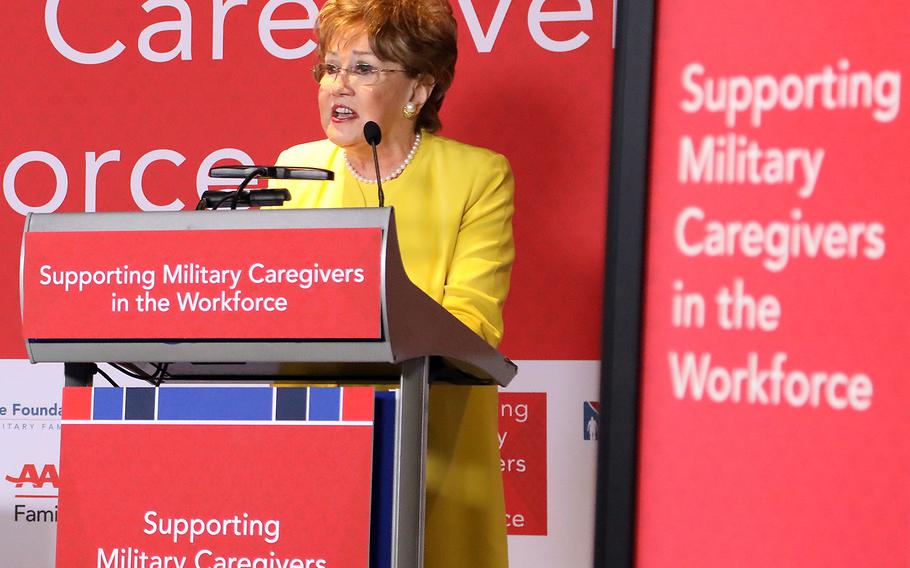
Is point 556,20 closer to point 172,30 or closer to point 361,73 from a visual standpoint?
point 361,73

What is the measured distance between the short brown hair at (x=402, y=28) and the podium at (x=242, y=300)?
1.06m

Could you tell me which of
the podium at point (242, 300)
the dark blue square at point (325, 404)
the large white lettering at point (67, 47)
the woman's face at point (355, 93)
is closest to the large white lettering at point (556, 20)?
the woman's face at point (355, 93)

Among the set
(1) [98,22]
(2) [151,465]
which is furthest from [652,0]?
(1) [98,22]

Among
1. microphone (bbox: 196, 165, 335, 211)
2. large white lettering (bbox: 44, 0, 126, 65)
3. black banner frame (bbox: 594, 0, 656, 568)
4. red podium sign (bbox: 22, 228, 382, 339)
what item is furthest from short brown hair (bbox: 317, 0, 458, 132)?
large white lettering (bbox: 44, 0, 126, 65)

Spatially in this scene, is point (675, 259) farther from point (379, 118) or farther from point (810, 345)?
point (379, 118)

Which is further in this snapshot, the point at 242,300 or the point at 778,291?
the point at 778,291

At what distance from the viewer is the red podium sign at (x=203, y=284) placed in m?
1.29

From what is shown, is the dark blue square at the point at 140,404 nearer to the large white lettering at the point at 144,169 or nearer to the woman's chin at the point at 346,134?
the woman's chin at the point at 346,134

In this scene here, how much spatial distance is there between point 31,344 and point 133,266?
0.52 ft

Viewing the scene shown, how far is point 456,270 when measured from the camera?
7.11 feet

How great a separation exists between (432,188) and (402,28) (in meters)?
0.34

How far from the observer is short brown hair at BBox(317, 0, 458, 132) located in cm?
230

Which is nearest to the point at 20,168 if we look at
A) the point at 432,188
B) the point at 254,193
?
the point at 432,188

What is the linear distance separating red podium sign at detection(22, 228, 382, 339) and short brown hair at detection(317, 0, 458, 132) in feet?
3.55
